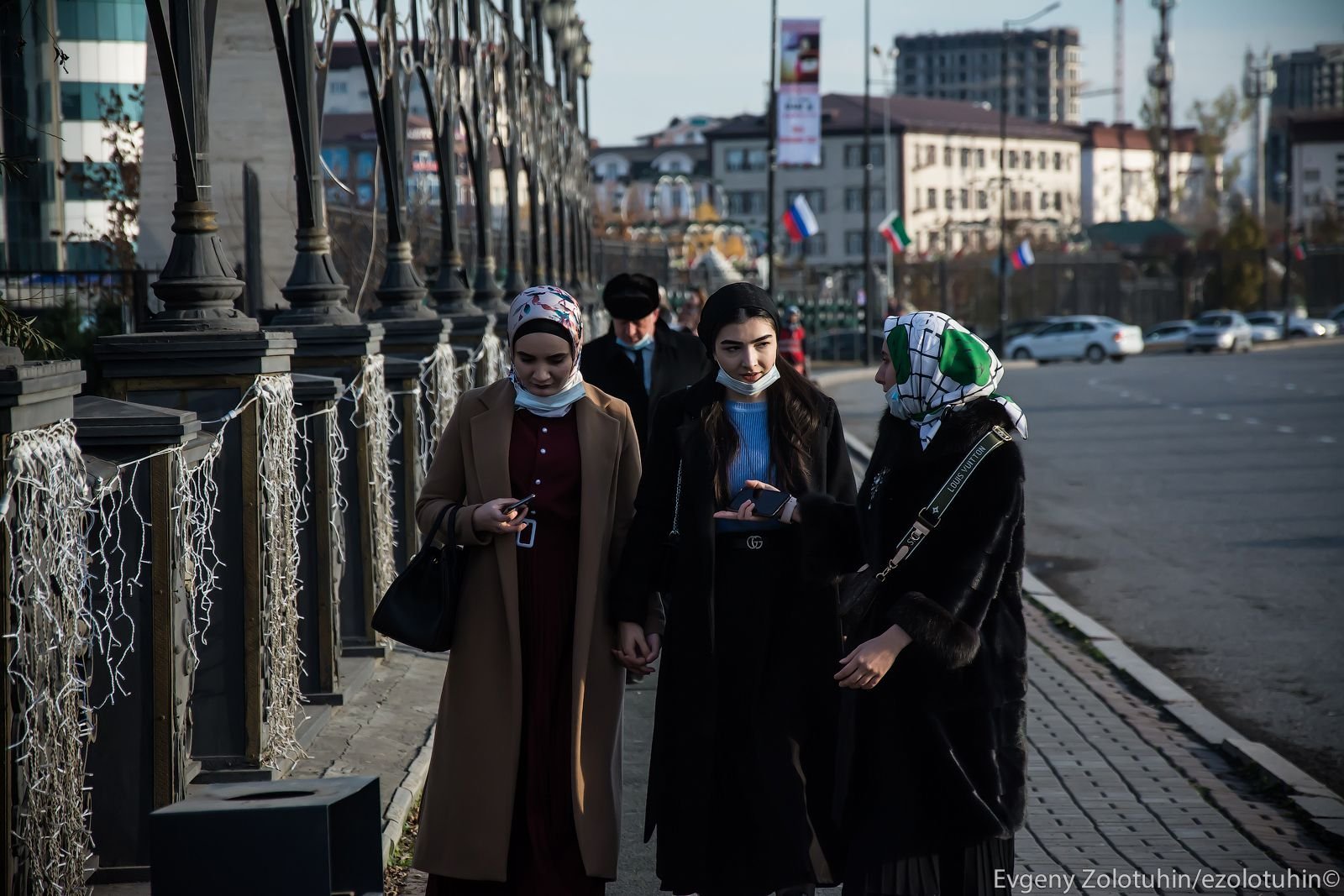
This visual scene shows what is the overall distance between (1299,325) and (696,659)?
71.4m

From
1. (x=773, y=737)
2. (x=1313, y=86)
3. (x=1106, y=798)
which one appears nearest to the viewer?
(x=773, y=737)

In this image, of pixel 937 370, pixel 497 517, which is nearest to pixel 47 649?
pixel 497 517

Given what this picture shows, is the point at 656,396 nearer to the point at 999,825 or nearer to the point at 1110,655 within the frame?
the point at 1110,655

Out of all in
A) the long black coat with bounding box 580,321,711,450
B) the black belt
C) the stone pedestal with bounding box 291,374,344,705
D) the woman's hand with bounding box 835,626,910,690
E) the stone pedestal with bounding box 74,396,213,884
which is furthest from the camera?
the long black coat with bounding box 580,321,711,450

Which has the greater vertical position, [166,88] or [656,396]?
[166,88]

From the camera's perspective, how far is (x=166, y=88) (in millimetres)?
5922

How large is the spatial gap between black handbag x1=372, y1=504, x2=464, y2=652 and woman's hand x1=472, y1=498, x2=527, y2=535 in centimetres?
12

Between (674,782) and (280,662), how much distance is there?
2.10m

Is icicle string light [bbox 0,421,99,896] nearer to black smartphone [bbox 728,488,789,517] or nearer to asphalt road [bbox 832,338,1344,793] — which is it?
black smartphone [bbox 728,488,789,517]

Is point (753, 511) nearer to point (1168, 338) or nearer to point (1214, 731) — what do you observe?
point (1214, 731)

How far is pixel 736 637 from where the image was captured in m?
4.64

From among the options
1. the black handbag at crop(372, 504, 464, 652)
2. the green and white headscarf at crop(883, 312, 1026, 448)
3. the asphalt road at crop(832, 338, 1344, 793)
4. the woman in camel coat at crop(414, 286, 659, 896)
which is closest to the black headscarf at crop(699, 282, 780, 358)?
the woman in camel coat at crop(414, 286, 659, 896)

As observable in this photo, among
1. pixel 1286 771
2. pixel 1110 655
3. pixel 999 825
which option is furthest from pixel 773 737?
pixel 1110 655

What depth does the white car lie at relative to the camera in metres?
57.5
